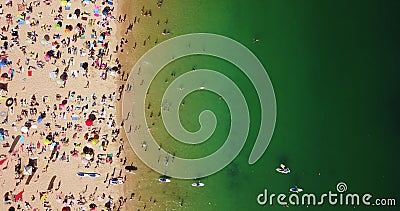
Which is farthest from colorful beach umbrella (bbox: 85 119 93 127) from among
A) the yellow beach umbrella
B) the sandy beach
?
the yellow beach umbrella

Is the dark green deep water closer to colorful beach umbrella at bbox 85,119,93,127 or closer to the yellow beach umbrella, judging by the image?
colorful beach umbrella at bbox 85,119,93,127

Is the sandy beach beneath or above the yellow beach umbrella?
beneath

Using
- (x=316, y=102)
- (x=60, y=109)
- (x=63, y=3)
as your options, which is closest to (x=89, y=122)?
(x=60, y=109)

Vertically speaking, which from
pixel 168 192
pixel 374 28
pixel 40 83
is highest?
pixel 374 28

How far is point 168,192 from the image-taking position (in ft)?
40.2

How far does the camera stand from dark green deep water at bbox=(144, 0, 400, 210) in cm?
1227

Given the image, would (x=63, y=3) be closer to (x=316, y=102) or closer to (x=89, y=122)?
(x=89, y=122)

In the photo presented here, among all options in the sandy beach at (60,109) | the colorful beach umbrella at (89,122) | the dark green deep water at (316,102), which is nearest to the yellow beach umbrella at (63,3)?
the sandy beach at (60,109)

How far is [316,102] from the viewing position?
1232 centimetres

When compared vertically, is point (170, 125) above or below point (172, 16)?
below

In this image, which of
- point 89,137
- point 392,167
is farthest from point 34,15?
point 392,167

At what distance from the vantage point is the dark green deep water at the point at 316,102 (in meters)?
12.3

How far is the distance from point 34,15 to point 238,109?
5.25 m

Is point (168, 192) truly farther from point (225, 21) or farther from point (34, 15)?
point (34, 15)
